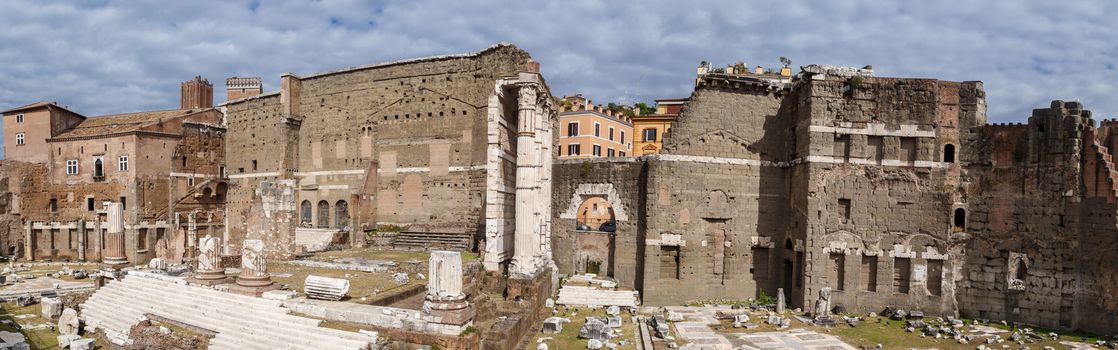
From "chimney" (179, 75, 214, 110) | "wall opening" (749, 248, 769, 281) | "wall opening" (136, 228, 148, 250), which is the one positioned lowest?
"wall opening" (136, 228, 148, 250)

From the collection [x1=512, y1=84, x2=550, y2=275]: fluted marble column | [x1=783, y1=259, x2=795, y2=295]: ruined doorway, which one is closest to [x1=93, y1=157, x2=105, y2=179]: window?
[x1=512, y1=84, x2=550, y2=275]: fluted marble column

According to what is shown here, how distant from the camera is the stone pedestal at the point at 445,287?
1264 centimetres

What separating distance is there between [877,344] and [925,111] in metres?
8.20

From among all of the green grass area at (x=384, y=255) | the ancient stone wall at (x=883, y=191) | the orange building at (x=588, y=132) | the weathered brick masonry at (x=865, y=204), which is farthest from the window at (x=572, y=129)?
the ancient stone wall at (x=883, y=191)

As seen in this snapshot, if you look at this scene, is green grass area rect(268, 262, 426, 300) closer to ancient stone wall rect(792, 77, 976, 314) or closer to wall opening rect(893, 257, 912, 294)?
ancient stone wall rect(792, 77, 976, 314)

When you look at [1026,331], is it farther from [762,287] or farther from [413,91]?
[413,91]

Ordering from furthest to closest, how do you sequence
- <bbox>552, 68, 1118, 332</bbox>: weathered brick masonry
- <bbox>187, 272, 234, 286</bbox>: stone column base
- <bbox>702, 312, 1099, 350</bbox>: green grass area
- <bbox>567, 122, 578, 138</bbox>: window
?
1. <bbox>567, 122, 578, 138</bbox>: window
2. <bbox>552, 68, 1118, 332</bbox>: weathered brick masonry
3. <bbox>187, 272, 234, 286</bbox>: stone column base
4. <bbox>702, 312, 1099, 350</bbox>: green grass area

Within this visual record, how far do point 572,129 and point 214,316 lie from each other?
2818cm

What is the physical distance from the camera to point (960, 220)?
2003cm

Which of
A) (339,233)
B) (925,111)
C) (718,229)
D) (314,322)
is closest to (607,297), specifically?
(718,229)

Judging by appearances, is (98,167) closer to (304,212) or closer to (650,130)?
(304,212)

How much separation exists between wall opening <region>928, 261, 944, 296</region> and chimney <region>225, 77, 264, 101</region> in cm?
4137

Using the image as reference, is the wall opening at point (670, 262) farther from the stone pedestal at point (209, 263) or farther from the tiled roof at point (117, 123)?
the tiled roof at point (117, 123)

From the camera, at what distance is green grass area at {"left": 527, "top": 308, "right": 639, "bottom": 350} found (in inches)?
603
